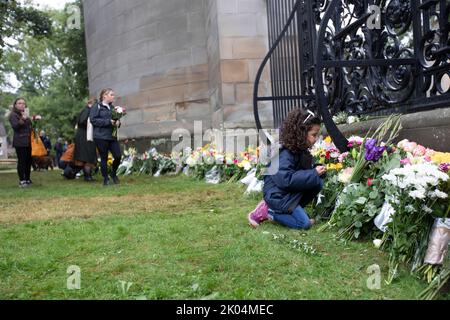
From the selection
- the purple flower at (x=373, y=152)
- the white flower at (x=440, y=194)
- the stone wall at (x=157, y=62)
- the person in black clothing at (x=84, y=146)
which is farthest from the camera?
the stone wall at (x=157, y=62)

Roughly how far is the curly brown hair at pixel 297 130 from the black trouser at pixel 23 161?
660 cm

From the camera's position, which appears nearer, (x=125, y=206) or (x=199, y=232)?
(x=199, y=232)

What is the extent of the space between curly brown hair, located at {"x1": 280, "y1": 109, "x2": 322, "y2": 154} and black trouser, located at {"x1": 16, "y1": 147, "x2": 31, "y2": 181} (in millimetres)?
6597

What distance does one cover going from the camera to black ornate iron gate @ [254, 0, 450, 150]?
14.0 feet

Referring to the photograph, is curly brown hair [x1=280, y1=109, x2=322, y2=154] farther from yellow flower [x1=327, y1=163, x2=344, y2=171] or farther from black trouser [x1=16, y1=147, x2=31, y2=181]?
black trouser [x1=16, y1=147, x2=31, y2=181]

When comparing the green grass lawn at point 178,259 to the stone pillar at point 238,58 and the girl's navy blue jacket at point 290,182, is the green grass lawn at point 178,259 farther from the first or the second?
the stone pillar at point 238,58

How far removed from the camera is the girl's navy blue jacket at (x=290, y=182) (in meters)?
4.03

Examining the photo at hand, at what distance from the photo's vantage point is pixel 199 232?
13.3 ft

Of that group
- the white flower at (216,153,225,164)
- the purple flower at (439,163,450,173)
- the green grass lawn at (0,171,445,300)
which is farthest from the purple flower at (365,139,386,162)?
the white flower at (216,153,225,164)

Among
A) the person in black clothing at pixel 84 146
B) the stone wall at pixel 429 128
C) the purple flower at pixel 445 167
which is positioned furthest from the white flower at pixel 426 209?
the person in black clothing at pixel 84 146

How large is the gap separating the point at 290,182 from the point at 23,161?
6.86 m
